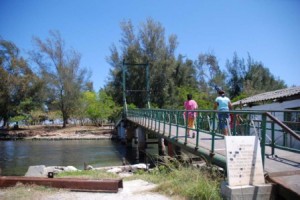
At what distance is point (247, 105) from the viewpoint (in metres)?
19.6

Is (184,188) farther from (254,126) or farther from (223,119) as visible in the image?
(223,119)

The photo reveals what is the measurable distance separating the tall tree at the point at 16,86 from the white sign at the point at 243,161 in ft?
150

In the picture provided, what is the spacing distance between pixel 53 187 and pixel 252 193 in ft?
15.0

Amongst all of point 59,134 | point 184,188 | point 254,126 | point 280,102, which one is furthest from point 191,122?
point 59,134

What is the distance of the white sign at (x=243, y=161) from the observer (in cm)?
557

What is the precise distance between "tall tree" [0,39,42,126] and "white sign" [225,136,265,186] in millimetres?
45820

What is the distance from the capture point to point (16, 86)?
46.7m

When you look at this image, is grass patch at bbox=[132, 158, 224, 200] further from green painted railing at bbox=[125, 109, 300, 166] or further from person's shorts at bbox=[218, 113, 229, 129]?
person's shorts at bbox=[218, 113, 229, 129]

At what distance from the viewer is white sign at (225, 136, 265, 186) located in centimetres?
557

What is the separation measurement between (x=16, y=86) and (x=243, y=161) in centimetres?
4693

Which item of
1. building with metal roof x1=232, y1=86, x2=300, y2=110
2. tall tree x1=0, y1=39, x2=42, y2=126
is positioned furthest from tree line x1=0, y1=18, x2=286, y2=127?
building with metal roof x1=232, y1=86, x2=300, y2=110

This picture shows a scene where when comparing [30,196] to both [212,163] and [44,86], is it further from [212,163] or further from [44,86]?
[44,86]

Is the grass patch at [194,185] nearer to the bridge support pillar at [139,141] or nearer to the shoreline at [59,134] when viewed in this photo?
the bridge support pillar at [139,141]

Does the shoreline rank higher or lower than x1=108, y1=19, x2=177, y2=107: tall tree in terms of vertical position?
lower
